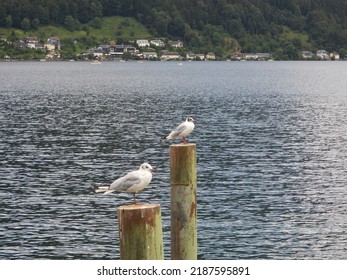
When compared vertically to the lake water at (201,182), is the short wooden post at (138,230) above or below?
above

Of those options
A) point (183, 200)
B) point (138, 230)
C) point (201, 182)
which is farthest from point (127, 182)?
point (201, 182)

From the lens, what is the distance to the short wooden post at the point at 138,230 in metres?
23.7

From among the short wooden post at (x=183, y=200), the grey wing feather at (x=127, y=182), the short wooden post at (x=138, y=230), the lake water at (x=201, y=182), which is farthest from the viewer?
the lake water at (x=201, y=182)

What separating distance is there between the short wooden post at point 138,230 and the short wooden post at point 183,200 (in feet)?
18.5

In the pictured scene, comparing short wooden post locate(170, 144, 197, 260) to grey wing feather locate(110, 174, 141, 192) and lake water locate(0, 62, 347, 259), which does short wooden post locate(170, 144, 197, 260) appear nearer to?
grey wing feather locate(110, 174, 141, 192)

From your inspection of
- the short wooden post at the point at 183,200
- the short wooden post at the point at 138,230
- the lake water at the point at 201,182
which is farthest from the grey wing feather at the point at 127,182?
the lake water at the point at 201,182

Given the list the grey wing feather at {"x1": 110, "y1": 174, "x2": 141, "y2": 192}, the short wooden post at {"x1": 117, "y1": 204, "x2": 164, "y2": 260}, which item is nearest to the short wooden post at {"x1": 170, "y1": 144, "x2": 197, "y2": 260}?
the grey wing feather at {"x1": 110, "y1": 174, "x2": 141, "y2": 192}

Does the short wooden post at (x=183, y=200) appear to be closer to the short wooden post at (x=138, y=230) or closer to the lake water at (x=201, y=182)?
the short wooden post at (x=138, y=230)

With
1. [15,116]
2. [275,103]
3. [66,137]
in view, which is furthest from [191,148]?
[275,103]

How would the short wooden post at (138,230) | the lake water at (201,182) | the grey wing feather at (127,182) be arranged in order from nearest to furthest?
1. the short wooden post at (138,230)
2. the grey wing feather at (127,182)
3. the lake water at (201,182)

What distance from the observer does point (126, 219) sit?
77.8 feet

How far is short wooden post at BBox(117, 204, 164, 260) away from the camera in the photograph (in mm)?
23719

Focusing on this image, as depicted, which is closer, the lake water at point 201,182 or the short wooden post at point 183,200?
the short wooden post at point 183,200
